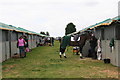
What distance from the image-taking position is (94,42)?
1334 centimetres

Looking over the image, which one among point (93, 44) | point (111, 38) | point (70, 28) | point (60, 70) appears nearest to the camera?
point (60, 70)

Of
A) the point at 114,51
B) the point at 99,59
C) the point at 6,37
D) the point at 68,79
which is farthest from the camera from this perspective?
the point at 6,37

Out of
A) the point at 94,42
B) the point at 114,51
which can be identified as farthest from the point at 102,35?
the point at 114,51

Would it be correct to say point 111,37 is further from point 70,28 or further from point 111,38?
point 70,28

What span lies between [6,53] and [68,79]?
8062mm

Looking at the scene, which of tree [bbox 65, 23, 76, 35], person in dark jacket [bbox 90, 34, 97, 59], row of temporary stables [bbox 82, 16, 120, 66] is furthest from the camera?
tree [bbox 65, 23, 76, 35]

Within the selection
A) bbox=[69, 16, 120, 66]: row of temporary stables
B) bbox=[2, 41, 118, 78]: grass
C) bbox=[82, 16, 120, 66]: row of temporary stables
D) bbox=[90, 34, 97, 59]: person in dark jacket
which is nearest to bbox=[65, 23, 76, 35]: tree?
bbox=[90, 34, 97, 59]: person in dark jacket

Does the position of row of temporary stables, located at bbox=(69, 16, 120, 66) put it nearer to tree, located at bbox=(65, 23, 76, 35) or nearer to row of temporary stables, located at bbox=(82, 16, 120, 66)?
row of temporary stables, located at bbox=(82, 16, 120, 66)

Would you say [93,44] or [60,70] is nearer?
[60,70]

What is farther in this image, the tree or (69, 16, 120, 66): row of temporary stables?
the tree

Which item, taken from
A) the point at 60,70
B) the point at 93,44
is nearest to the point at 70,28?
the point at 93,44

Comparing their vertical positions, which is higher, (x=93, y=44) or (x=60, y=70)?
(x=93, y=44)

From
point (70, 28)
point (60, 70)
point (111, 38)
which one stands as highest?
point (70, 28)

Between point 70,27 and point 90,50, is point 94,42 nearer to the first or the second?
point 90,50
